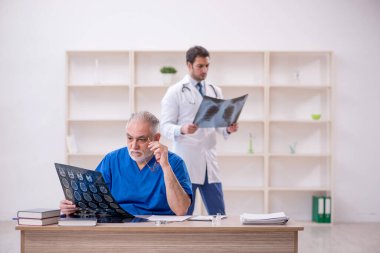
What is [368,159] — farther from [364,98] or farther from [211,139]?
[211,139]

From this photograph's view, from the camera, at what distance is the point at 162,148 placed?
8.29 ft

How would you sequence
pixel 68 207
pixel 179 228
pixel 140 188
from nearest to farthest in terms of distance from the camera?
pixel 179 228 < pixel 68 207 < pixel 140 188

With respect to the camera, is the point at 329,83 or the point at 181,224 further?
the point at 329,83

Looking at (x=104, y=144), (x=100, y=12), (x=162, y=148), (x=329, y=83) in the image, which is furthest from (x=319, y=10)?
(x=162, y=148)

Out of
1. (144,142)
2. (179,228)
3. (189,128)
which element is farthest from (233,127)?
(179,228)

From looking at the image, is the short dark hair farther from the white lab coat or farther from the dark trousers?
the dark trousers

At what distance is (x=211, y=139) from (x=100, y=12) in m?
2.89

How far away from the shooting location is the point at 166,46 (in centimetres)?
635

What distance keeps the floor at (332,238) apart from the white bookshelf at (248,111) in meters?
0.65

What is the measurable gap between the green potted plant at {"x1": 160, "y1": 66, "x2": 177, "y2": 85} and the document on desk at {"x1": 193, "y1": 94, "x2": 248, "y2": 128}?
2.35 metres

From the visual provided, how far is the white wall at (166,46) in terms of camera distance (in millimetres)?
6340

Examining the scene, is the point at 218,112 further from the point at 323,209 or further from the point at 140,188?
the point at 323,209

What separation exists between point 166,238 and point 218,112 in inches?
68.9

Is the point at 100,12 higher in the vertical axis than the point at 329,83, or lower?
higher
